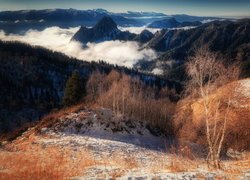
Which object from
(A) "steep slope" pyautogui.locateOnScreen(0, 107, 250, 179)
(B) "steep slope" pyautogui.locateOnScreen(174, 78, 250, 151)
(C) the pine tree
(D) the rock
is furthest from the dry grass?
(C) the pine tree

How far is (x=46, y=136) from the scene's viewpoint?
45.7 meters

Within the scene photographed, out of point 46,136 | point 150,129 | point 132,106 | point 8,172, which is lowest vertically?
point 132,106

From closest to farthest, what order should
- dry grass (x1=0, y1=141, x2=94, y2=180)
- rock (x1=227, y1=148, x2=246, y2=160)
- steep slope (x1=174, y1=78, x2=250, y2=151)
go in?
dry grass (x1=0, y1=141, x2=94, y2=180) → rock (x1=227, y1=148, x2=246, y2=160) → steep slope (x1=174, y1=78, x2=250, y2=151)

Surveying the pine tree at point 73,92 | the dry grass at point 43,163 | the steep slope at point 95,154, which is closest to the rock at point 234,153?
the steep slope at point 95,154

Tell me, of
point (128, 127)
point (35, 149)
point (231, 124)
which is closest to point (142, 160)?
point (35, 149)

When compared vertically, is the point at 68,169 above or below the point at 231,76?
below

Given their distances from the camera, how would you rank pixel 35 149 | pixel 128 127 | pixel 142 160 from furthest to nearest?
pixel 128 127
pixel 35 149
pixel 142 160

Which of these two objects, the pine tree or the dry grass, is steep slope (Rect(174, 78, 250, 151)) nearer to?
the dry grass

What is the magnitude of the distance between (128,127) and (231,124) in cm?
1900

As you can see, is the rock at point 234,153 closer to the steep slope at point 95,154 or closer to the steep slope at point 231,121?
the steep slope at point 231,121

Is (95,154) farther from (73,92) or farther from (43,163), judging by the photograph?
(73,92)

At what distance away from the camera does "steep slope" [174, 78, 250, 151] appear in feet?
176

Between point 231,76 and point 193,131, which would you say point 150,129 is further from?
point 231,76

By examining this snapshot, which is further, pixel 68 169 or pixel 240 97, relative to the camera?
pixel 240 97
